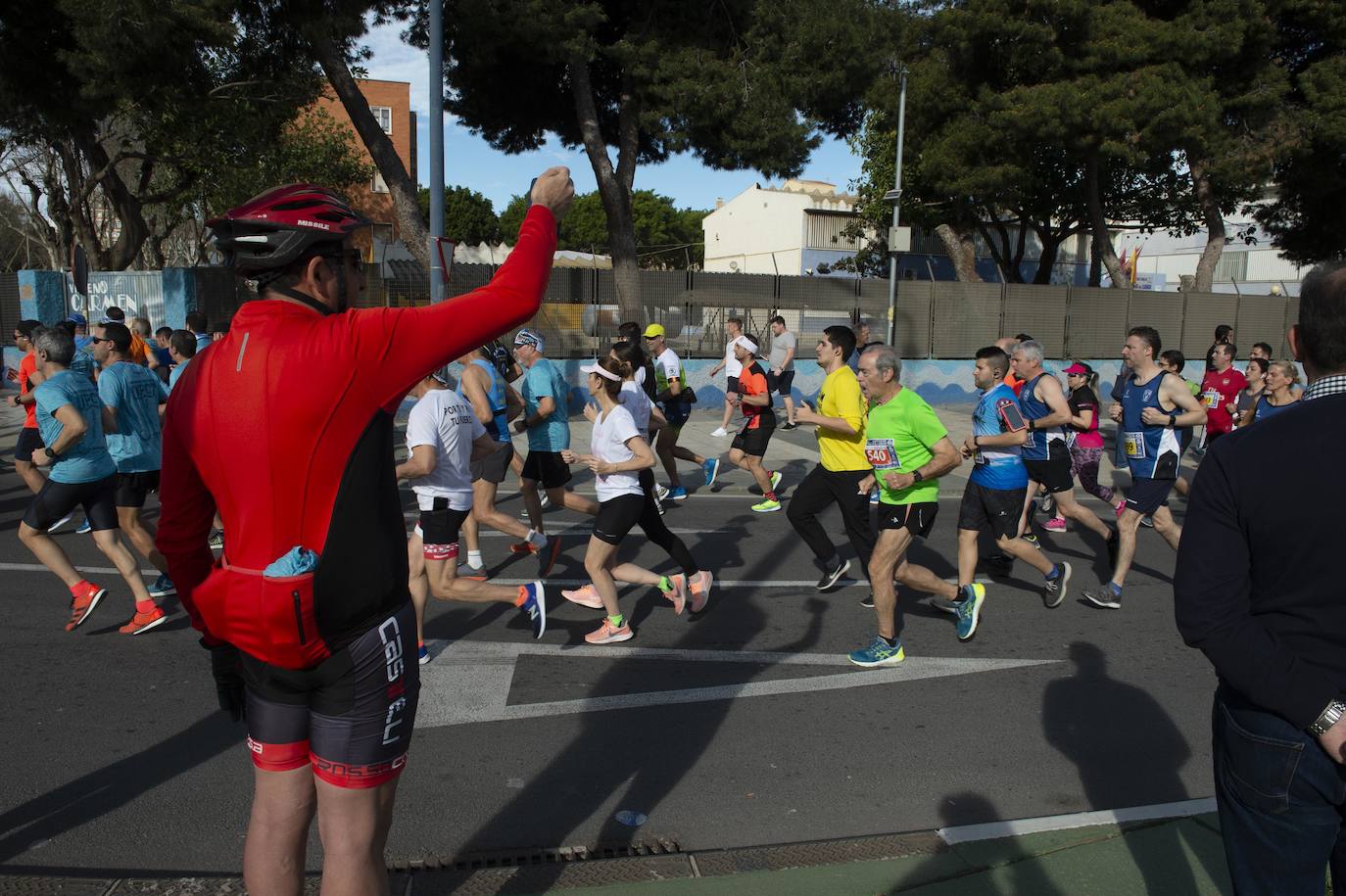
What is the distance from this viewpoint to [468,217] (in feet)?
204

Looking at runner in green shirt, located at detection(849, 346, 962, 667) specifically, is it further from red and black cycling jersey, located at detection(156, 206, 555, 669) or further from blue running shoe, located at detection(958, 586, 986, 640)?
red and black cycling jersey, located at detection(156, 206, 555, 669)

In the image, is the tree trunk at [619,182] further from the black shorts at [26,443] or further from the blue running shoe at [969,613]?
the blue running shoe at [969,613]

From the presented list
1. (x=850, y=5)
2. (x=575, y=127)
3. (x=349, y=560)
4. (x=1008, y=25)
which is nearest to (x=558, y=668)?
(x=349, y=560)

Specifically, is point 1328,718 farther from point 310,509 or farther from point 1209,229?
point 1209,229

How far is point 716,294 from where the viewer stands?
1884 cm

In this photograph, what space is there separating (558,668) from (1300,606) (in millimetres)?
4010

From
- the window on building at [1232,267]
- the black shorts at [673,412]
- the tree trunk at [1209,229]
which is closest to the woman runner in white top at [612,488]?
the black shorts at [673,412]

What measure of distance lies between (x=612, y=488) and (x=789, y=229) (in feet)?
153

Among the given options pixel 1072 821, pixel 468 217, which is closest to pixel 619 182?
pixel 1072 821

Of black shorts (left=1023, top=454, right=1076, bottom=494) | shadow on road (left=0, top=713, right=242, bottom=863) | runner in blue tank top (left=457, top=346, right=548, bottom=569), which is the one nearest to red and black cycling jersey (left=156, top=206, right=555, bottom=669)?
shadow on road (left=0, top=713, right=242, bottom=863)

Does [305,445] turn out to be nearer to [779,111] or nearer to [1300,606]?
[1300,606]

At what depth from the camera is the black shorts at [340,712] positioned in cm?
206

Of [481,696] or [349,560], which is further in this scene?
[481,696]

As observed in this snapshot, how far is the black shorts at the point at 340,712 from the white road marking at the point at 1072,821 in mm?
2316
